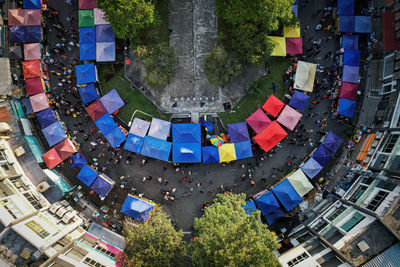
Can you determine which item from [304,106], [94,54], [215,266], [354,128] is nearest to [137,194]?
[215,266]

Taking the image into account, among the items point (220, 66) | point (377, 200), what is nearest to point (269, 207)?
point (377, 200)

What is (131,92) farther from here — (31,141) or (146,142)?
(31,141)

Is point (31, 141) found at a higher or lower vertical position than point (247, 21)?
lower

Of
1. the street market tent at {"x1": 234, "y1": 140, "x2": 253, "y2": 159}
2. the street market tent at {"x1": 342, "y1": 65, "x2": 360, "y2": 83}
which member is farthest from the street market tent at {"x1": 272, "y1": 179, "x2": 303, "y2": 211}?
the street market tent at {"x1": 342, "y1": 65, "x2": 360, "y2": 83}

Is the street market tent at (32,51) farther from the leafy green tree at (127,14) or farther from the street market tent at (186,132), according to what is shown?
the street market tent at (186,132)

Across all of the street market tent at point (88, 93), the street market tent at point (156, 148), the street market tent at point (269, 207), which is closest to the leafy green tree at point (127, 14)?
the street market tent at point (88, 93)
